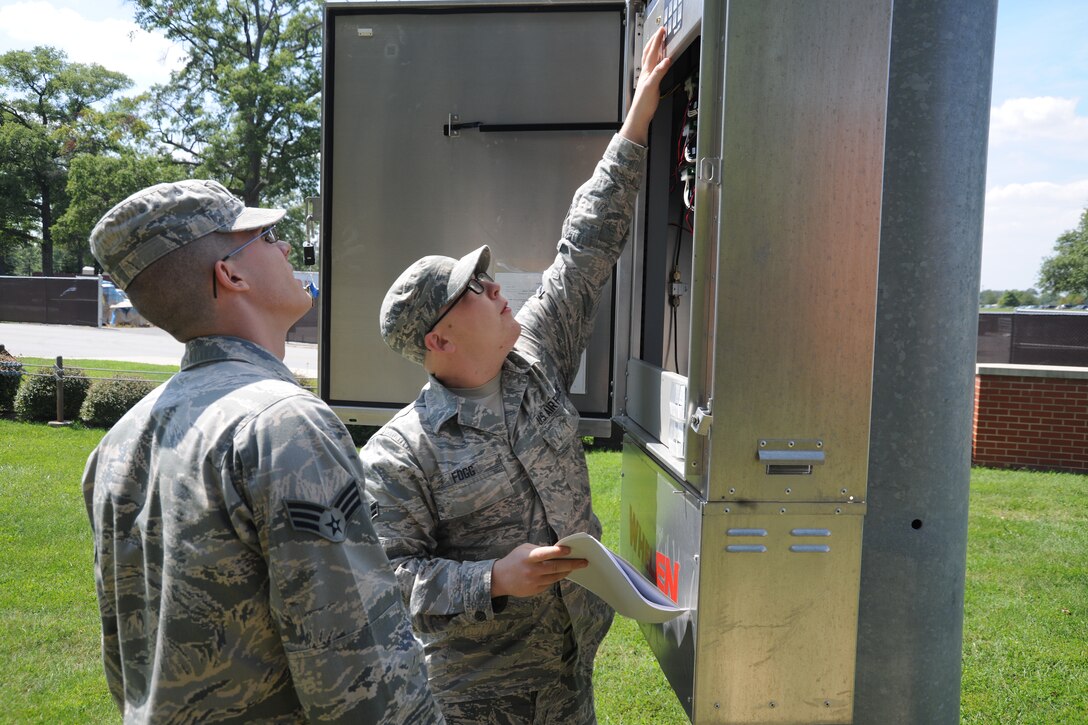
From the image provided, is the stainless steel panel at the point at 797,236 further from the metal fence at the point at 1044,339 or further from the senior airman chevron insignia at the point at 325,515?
the metal fence at the point at 1044,339

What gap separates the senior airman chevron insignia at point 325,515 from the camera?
3.86 feet

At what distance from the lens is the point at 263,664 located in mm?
1246

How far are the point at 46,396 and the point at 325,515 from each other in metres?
12.6

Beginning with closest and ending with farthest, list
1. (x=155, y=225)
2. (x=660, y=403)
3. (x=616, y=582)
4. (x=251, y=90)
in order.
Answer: (x=155, y=225) → (x=616, y=582) → (x=660, y=403) → (x=251, y=90)

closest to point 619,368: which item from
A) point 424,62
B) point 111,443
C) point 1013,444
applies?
point 424,62

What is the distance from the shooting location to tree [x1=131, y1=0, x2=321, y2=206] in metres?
23.1

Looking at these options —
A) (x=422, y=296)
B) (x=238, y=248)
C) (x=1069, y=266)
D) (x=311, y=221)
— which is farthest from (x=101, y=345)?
(x=1069, y=266)

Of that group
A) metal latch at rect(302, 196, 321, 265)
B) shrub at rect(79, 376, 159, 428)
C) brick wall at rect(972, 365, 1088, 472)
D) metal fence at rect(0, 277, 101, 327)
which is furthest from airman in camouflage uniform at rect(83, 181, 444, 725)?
metal fence at rect(0, 277, 101, 327)

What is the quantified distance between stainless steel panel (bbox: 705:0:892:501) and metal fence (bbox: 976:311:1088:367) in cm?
1400

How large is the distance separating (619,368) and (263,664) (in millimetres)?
1811

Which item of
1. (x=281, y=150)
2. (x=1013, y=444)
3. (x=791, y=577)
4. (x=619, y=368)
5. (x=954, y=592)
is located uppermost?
(x=281, y=150)

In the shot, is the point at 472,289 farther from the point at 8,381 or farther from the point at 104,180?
the point at 104,180

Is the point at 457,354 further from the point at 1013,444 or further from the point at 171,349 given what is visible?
the point at 171,349

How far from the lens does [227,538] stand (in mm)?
1206
